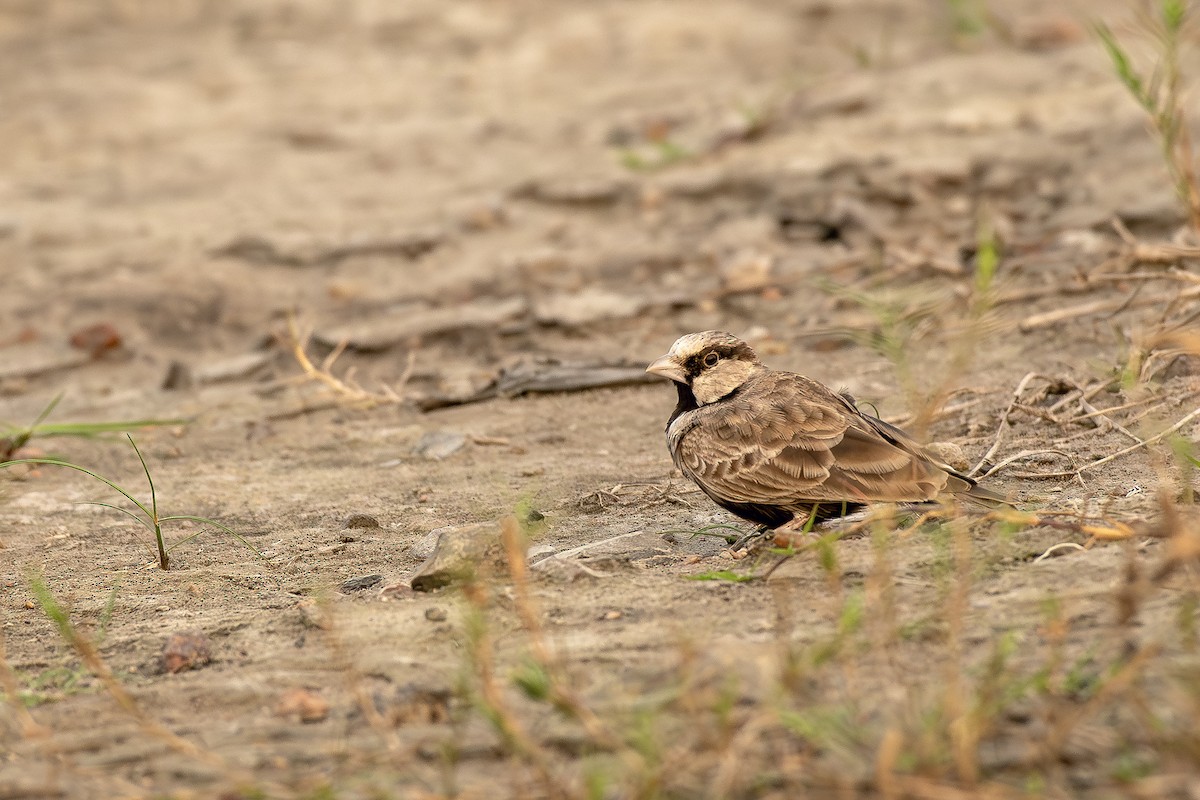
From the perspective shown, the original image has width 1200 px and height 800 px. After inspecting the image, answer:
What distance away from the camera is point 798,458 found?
4.14m

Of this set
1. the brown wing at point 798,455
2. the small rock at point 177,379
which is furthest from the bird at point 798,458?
the small rock at point 177,379

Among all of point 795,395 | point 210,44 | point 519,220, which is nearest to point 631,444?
point 795,395

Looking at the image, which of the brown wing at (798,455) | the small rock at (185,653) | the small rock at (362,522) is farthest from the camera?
the small rock at (362,522)

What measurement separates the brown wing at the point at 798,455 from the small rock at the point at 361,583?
1012 millimetres

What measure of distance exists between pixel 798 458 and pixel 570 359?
7.53 feet

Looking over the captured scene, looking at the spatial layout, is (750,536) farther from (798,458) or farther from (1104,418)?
(1104,418)

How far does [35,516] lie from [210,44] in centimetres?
678

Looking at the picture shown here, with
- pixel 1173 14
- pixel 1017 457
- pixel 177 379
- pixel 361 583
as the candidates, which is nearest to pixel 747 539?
pixel 1017 457

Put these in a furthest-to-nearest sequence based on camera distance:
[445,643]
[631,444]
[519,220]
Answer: [519,220], [631,444], [445,643]

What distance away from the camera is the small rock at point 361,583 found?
3896 mm

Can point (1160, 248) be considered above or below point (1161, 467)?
above

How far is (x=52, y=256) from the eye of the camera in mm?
7945

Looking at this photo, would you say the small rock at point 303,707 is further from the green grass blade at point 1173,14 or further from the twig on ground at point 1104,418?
the green grass blade at point 1173,14

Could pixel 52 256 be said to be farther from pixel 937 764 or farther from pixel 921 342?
pixel 937 764
